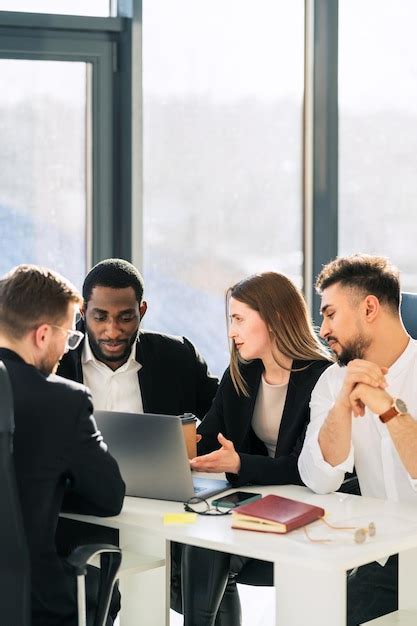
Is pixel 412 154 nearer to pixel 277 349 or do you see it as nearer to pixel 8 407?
pixel 277 349

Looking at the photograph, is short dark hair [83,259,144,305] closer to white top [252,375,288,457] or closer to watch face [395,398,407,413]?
white top [252,375,288,457]

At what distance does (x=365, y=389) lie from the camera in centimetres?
301

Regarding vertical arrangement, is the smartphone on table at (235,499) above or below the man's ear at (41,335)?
below

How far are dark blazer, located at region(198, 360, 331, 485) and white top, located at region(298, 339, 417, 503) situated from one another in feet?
0.26

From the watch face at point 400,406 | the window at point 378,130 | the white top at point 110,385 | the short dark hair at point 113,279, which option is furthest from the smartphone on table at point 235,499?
the window at point 378,130

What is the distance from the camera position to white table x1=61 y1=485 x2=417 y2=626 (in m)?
2.47

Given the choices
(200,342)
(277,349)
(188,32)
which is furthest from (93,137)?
(277,349)

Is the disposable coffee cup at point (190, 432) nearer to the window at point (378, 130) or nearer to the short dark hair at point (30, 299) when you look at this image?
the short dark hair at point (30, 299)

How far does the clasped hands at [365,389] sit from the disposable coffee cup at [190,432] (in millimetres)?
500

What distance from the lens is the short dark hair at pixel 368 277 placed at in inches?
130

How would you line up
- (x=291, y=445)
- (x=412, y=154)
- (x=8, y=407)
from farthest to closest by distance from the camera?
(x=412, y=154)
(x=291, y=445)
(x=8, y=407)

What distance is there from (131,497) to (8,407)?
81 cm

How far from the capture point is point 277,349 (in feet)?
11.7

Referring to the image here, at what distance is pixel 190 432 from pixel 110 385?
59 cm
